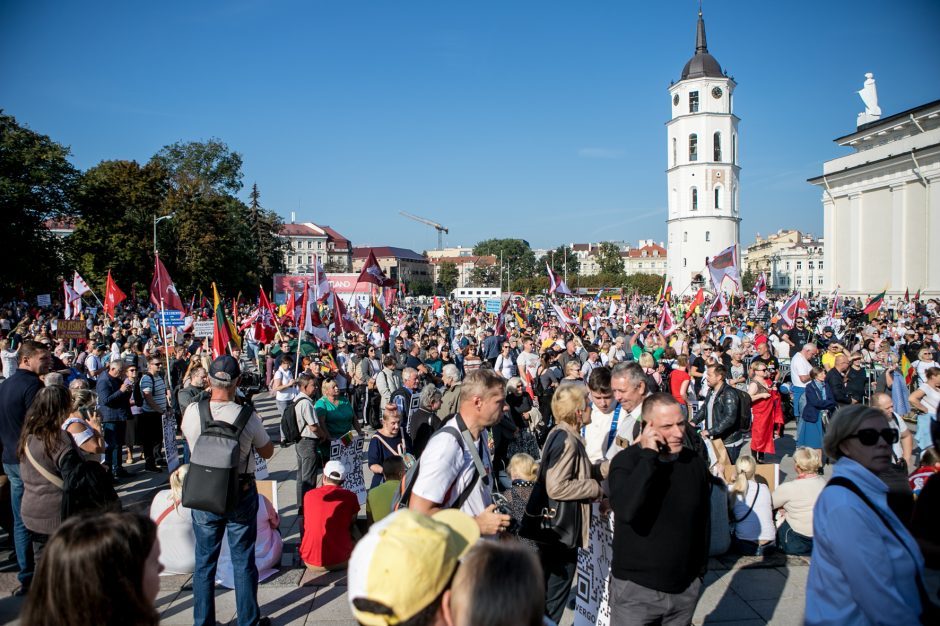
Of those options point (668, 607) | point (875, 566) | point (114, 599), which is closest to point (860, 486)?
point (875, 566)

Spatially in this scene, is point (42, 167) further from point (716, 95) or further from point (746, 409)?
point (716, 95)

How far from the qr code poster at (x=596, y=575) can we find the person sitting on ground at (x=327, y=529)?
2.45 metres

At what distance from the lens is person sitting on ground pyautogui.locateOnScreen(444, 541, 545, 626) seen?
168cm

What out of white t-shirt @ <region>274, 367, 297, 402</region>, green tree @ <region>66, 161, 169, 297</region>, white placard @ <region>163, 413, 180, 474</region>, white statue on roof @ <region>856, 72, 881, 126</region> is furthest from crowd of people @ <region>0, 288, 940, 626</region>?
white statue on roof @ <region>856, 72, 881, 126</region>

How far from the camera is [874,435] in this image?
2.64 m

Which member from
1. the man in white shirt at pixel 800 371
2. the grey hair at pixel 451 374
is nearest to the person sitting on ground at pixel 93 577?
the grey hair at pixel 451 374

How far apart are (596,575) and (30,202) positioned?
42888 mm

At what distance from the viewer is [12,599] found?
5.16 meters

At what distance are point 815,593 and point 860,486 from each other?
0.50m

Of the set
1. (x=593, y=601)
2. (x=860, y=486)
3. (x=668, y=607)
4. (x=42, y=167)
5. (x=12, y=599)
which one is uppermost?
(x=42, y=167)

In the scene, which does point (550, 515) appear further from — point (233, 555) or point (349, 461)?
point (349, 461)

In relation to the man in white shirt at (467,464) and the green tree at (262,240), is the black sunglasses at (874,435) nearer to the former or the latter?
the man in white shirt at (467,464)

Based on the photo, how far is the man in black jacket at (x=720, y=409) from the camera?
7.54m

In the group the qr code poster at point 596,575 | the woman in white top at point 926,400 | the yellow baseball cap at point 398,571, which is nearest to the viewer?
the yellow baseball cap at point 398,571
